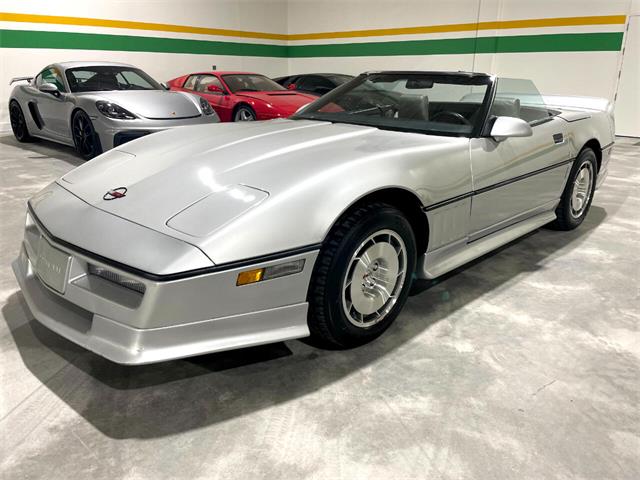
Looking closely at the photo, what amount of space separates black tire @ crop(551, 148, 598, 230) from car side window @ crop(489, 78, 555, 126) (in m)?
0.41

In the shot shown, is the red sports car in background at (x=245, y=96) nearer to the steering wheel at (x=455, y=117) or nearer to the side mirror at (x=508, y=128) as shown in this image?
the steering wheel at (x=455, y=117)

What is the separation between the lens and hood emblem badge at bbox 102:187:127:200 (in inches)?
72.7

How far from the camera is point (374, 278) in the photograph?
2033mm

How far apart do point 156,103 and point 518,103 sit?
3.78 m

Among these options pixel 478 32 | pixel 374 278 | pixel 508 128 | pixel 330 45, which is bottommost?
pixel 374 278

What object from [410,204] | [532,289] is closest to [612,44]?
[532,289]

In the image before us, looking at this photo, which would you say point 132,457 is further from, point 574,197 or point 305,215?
point 574,197

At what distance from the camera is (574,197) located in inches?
139

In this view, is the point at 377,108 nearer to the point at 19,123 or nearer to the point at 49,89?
the point at 49,89

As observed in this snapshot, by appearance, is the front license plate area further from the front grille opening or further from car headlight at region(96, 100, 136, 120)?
car headlight at region(96, 100, 136, 120)

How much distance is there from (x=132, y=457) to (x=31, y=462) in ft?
0.93

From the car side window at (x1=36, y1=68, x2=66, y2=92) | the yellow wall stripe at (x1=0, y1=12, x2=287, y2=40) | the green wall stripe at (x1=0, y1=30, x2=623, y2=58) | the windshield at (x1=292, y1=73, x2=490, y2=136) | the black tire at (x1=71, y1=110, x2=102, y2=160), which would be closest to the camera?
the windshield at (x1=292, y1=73, x2=490, y2=136)

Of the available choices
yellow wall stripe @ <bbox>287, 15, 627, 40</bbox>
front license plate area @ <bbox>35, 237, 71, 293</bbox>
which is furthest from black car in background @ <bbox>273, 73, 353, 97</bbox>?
front license plate area @ <bbox>35, 237, 71, 293</bbox>

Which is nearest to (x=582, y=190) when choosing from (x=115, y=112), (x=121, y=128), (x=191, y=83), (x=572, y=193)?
(x=572, y=193)
